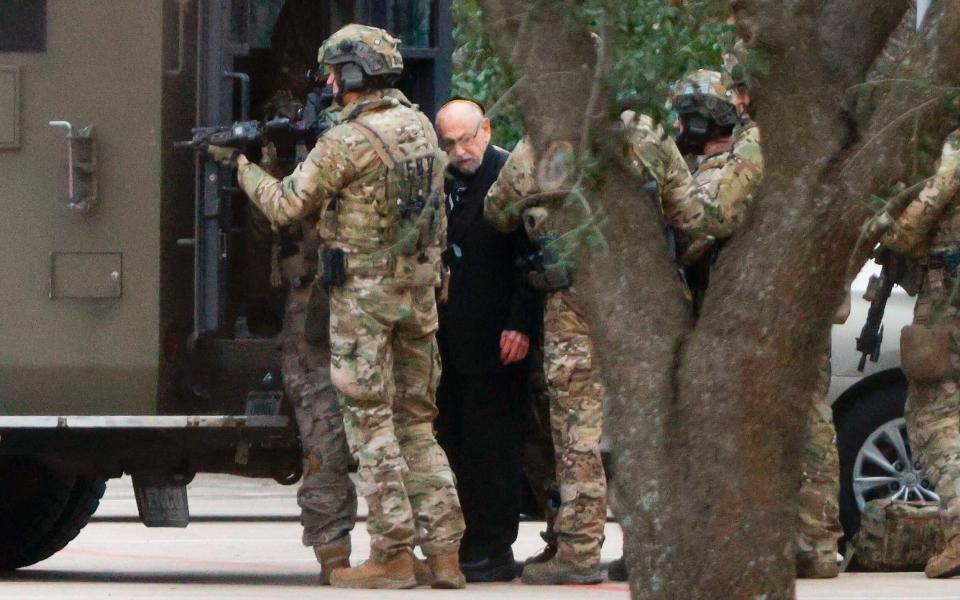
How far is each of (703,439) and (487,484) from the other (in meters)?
3.35

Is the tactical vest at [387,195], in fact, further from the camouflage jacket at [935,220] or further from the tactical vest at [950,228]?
the tactical vest at [950,228]

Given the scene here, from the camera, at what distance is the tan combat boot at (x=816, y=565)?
7867 mm

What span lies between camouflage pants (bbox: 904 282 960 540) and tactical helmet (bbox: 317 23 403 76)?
2307 mm

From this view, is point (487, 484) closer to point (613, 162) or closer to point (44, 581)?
point (44, 581)

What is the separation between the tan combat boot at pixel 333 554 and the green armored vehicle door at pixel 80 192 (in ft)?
2.88

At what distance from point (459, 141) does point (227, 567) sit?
8.39 feet

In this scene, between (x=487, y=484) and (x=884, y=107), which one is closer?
(x=884, y=107)

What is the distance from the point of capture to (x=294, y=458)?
779cm

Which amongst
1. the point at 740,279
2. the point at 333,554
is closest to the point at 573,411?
the point at 333,554

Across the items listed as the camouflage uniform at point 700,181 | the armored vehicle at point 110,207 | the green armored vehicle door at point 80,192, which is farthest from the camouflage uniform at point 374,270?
the camouflage uniform at point 700,181

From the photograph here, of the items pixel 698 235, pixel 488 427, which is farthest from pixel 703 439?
pixel 488 427

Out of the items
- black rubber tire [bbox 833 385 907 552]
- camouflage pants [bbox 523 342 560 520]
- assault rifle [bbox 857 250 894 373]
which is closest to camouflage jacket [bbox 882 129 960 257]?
assault rifle [bbox 857 250 894 373]

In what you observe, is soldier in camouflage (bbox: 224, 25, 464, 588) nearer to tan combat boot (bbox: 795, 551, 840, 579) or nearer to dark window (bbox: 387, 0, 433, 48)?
dark window (bbox: 387, 0, 433, 48)

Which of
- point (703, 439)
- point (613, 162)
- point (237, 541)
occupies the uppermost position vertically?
point (613, 162)
